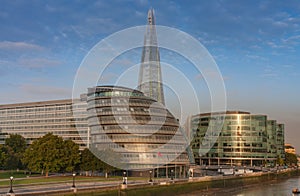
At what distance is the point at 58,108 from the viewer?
12938cm

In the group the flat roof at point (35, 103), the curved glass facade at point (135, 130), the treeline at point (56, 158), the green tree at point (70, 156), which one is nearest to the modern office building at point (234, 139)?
the flat roof at point (35, 103)

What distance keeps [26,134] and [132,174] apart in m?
61.1

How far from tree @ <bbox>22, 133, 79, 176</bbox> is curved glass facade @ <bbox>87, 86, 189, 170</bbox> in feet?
23.1

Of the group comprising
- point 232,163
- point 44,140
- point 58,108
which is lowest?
point 232,163

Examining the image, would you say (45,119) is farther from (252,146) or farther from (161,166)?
(252,146)

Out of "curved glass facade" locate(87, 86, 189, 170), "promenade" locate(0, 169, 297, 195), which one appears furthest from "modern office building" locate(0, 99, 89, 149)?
"promenade" locate(0, 169, 297, 195)

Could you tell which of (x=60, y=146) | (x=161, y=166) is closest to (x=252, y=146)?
(x=161, y=166)

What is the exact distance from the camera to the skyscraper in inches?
5157

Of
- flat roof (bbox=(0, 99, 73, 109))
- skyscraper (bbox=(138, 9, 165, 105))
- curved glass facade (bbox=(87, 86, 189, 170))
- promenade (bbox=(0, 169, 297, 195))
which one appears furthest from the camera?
skyscraper (bbox=(138, 9, 165, 105))

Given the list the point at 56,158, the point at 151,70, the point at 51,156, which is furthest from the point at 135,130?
the point at 151,70

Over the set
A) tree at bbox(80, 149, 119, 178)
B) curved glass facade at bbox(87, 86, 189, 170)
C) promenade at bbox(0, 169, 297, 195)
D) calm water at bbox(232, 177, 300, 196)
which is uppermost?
curved glass facade at bbox(87, 86, 189, 170)

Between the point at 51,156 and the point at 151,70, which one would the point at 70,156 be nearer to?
the point at 51,156

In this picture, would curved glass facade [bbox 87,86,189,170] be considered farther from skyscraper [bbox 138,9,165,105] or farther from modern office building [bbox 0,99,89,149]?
skyscraper [bbox 138,9,165,105]

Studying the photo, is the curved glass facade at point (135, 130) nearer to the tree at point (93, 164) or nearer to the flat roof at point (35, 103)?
the tree at point (93, 164)
